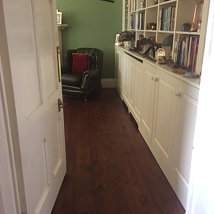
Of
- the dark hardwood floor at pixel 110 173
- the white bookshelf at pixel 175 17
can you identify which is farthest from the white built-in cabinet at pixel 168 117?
the white bookshelf at pixel 175 17

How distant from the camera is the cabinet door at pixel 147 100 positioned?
2.69m

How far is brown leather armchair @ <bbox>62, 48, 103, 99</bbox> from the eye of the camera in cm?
443

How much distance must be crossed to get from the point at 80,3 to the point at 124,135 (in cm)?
329

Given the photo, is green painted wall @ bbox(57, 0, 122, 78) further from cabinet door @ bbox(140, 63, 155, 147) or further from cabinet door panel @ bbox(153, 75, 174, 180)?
cabinet door panel @ bbox(153, 75, 174, 180)

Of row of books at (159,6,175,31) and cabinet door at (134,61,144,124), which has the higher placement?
row of books at (159,6,175,31)

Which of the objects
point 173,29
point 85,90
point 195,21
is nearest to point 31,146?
point 195,21

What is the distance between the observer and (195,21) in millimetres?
2137

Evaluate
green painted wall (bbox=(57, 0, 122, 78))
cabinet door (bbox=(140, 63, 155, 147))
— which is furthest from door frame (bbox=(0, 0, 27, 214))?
green painted wall (bbox=(57, 0, 122, 78))

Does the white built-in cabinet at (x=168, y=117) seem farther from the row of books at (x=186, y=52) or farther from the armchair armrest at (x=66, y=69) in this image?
the armchair armrest at (x=66, y=69)

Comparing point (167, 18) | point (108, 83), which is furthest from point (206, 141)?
point (108, 83)

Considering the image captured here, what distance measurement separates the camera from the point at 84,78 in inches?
172

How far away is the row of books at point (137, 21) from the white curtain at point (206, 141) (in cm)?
280

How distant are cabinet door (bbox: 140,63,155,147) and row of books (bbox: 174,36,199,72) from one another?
0.32 metres

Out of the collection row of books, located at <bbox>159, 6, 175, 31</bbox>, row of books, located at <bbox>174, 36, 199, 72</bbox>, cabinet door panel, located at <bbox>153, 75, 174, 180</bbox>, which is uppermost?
row of books, located at <bbox>159, 6, 175, 31</bbox>
